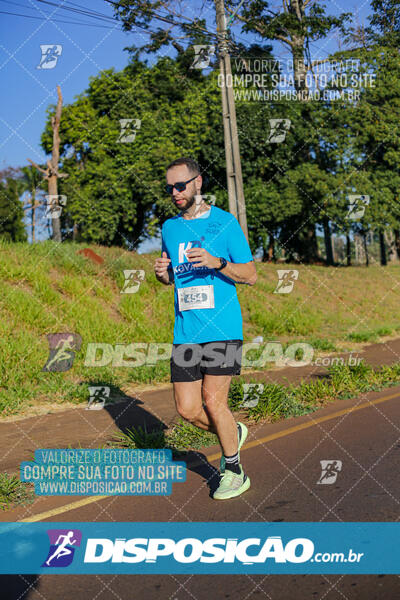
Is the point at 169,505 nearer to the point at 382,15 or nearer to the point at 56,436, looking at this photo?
the point at 56,436

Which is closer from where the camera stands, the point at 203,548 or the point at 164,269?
the point at 203,548

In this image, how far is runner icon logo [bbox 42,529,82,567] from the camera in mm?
3738

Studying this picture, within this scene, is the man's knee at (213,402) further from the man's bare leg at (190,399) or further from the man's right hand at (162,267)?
the man's right hand at (162,267)

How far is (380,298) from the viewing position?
26.7 metres

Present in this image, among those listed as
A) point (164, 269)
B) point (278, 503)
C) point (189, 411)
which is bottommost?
point (278, 503)

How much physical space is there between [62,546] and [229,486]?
4.28 ft

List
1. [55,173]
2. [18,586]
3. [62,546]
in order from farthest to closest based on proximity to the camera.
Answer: [55,173], [62,546], [18,586]

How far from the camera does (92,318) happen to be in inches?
487

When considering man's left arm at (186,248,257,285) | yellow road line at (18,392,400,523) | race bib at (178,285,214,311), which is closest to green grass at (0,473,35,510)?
yellow road line at (18,392,400,523)

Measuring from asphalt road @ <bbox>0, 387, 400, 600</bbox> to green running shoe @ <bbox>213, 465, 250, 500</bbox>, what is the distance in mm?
65

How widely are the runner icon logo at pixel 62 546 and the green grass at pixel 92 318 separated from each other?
169 inches

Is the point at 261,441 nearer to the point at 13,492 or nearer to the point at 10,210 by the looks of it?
the point at 13,492

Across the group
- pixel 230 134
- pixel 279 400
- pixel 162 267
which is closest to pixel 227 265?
pixel 162 267

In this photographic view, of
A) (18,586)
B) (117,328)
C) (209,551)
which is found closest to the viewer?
(18,586)
